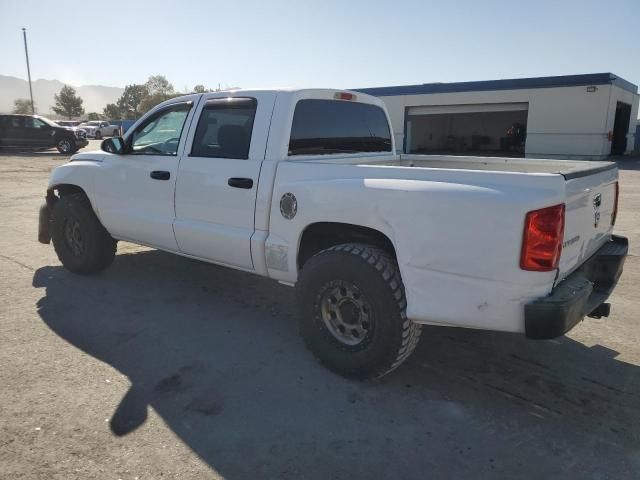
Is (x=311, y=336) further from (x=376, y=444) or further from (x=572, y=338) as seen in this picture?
(x=572, y=338)

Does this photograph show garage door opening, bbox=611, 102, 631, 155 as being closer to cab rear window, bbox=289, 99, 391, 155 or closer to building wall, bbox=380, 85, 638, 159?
building wall, bbox=380, 85, 638, 159

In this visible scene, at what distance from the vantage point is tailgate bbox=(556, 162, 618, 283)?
282 centimetres

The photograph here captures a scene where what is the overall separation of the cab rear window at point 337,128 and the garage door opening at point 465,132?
24.6 meters

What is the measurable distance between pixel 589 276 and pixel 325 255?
1793 millimetres

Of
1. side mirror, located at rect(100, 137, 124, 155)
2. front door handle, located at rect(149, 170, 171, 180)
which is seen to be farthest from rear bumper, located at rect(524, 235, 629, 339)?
side mirror, located at rect(100, 137, 124, 155)

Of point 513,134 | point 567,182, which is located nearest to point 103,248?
point 567,182

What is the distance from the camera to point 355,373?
334 cm

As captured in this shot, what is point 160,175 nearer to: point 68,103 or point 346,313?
point 346,313

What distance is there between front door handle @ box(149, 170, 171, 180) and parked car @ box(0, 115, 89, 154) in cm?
2274

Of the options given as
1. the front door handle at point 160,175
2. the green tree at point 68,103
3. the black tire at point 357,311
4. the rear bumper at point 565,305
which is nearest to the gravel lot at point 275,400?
the black tire at point 357,311

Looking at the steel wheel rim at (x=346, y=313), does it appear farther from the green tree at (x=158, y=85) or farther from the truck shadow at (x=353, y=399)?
the green tree at (x=158, y=85)

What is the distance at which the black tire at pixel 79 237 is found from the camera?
5383 mm

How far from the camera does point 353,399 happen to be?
320 cm

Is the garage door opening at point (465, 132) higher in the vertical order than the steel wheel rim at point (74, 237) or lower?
higher
